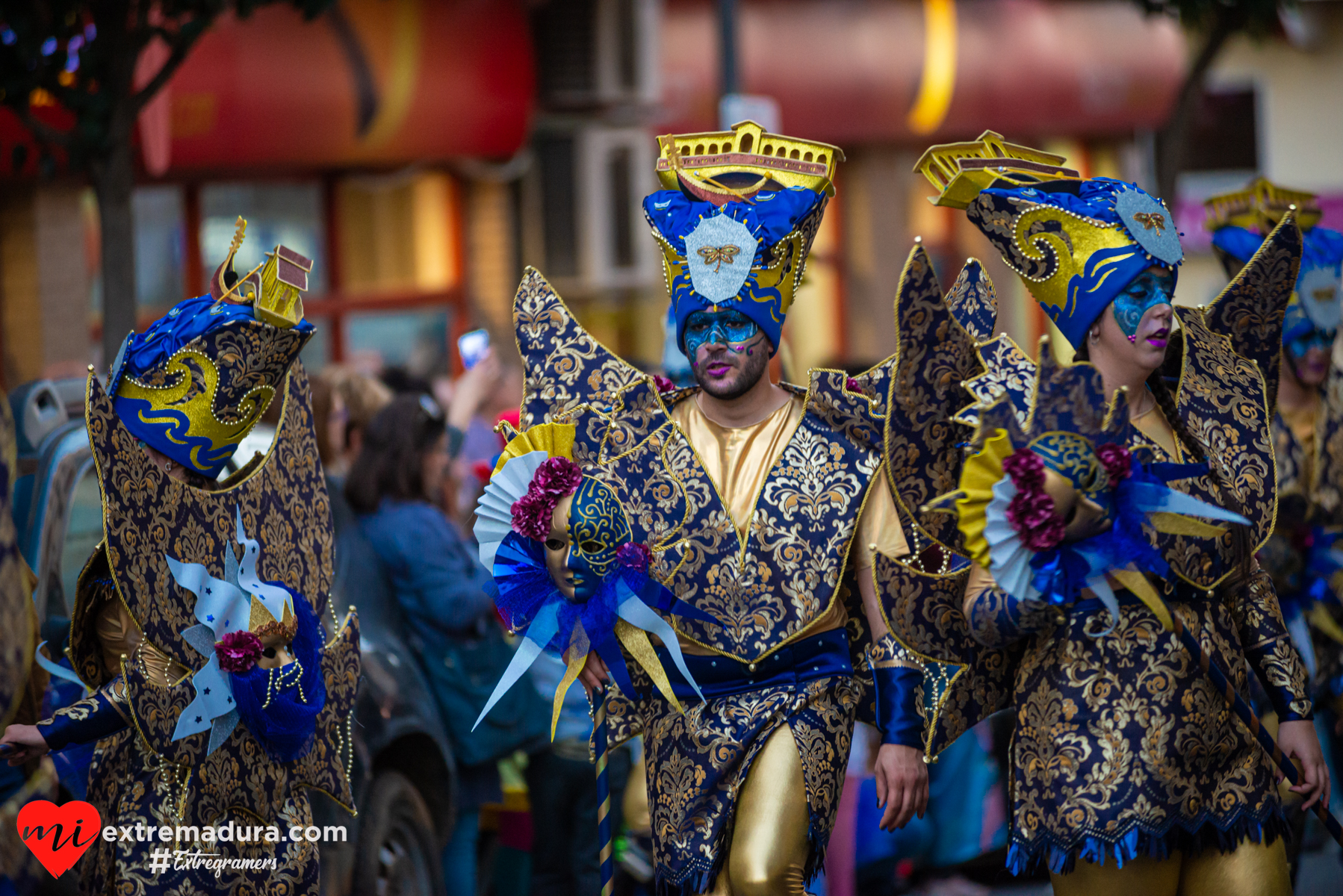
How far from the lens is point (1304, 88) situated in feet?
66.9

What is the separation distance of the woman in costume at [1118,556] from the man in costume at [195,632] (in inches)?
66.8

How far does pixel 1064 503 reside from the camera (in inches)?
141

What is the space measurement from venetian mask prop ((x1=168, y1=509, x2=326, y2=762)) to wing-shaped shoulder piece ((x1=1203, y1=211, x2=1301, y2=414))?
7.93ft

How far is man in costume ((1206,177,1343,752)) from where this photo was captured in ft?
19.2

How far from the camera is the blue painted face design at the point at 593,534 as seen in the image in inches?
157

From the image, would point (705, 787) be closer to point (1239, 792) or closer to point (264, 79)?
point (1239, 792)

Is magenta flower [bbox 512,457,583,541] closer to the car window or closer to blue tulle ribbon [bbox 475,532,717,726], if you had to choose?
blue tulle ribbon [bbox 475,532,717,726]

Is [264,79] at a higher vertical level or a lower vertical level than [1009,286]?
higher

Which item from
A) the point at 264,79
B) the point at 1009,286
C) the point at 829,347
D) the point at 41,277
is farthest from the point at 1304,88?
the point at 41,277

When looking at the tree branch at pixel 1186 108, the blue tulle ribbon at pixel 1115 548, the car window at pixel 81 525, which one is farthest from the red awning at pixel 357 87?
the blue tulle ribbon at pixel 1115 548

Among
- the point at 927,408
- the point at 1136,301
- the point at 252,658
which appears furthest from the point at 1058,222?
the point at 252,658

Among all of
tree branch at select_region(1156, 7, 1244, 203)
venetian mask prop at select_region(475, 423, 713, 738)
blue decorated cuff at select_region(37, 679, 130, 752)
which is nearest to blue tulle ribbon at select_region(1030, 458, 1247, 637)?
venetian mask prop at select_region(475, 423, 713, 738)

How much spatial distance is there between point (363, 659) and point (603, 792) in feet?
4.97

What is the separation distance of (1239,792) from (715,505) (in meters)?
1.38
